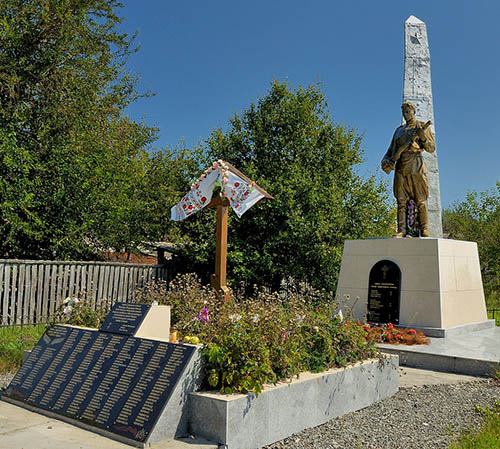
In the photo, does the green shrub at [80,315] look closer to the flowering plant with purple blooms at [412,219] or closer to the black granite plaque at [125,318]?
the black granite plaque at [125,318]

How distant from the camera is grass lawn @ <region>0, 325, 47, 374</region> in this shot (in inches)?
270

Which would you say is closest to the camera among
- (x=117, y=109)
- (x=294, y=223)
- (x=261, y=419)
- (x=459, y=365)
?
(x=261, y=419)

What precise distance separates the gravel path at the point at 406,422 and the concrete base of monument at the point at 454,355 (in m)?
0.73

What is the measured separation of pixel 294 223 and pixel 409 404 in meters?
8.25

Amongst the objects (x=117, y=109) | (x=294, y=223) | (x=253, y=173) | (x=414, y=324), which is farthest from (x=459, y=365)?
(x=117, y=109)

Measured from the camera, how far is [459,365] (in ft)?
24.2

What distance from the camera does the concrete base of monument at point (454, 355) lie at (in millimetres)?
7195

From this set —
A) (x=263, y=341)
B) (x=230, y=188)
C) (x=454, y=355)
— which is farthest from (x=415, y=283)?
(x=263, y=341)

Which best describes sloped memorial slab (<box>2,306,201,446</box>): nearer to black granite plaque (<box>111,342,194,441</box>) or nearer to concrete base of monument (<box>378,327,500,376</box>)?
black granite plaque (<box>111,342,194,441</box>)

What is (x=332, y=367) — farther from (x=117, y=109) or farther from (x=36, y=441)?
(x=117, y=109)

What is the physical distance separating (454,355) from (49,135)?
9.95m

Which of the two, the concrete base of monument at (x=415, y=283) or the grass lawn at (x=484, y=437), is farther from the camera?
the concrete base of monument at (x=415, y=283)

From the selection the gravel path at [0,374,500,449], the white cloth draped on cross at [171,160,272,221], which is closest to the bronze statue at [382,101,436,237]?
the white cloth draped on cross at [171,160,272,221]

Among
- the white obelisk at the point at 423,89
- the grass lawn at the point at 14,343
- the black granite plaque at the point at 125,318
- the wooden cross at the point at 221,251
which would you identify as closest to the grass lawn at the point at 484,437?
the black granite plaque at the point at 125,318
